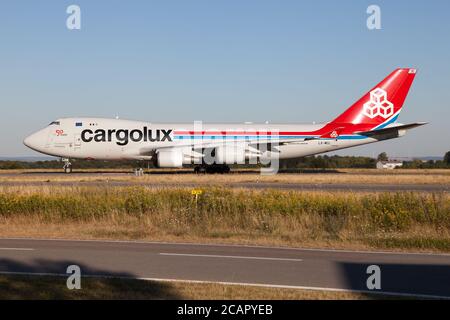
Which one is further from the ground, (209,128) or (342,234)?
(209,128)

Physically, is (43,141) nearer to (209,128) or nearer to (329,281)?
(209,128)

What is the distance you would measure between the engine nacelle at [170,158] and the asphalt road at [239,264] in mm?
28280

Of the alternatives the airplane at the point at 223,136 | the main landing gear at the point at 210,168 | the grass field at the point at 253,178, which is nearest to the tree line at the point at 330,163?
the airplane at the point at 223,136

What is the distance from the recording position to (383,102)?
5022 centimetres

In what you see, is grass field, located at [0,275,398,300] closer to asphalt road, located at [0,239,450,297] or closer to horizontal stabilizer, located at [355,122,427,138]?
asphalt road, located at [0,239,450,297]

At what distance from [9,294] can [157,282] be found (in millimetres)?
2500

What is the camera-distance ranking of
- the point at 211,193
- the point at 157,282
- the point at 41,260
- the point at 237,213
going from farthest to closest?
the point at 211,193, the point at 237,213, the point at 41,260, the point at 157,282

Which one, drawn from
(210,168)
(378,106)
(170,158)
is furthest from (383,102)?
(170,158)

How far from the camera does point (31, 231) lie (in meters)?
18.9

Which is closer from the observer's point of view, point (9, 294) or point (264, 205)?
point (9, 294)

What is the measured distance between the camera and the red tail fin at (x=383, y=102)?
4991cm

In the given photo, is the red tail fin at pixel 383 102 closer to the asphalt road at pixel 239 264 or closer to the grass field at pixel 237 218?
the grass field at pixel 237 218

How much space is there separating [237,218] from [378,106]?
109ft

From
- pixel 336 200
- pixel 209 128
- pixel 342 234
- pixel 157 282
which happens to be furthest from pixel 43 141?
pixel 157 282
